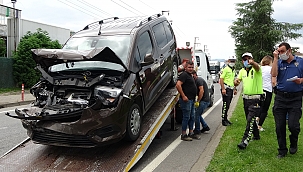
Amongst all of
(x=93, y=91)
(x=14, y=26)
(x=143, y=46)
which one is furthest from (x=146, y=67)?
(x=14, y=26)

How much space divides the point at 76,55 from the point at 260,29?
32448 mm

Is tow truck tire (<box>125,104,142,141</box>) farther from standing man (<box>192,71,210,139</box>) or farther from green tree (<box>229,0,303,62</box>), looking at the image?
green tree (<box>229,0,303,62</box>)

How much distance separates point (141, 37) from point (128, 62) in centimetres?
99

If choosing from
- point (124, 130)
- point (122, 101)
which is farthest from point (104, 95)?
point (124, 130)

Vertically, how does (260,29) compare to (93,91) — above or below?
above

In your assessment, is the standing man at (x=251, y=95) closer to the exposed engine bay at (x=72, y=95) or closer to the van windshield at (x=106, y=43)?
the van windshield at (x=106, y=43)

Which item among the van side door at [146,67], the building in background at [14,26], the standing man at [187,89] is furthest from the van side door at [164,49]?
the building in background at [14,26]

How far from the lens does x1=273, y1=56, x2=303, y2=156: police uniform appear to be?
5332 millimetres

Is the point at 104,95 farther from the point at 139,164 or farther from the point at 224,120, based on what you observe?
the point at 224,120

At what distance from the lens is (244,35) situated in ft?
115

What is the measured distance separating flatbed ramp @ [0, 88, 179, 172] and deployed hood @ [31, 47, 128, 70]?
1.38 m

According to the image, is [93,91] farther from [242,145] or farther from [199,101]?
[199,101]

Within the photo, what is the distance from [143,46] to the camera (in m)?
6.36

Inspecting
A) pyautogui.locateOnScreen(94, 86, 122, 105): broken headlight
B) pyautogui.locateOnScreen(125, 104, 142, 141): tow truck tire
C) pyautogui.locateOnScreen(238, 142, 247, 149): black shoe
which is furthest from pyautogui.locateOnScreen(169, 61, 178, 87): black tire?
pyautogui.locateOnScreen(94, 86, 122, 105): broken headlight
